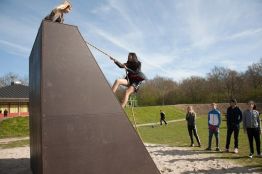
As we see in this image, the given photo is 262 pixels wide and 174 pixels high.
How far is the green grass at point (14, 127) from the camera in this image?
21047 millimetres

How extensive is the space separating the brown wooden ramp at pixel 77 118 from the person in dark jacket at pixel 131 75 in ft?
3.22

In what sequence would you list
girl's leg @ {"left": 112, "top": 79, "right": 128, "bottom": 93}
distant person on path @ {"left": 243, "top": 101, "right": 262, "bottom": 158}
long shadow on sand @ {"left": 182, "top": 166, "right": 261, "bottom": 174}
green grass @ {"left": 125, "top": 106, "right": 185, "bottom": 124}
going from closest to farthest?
girl's leg @ {"left": 112, "top": 79, "right": 128, "bottom": 93} < long shadow on sand @ {"left": 182, "top": 166, "right": 261, "bottom": 174} < distant person on path @ {"left": 243, "top": 101, "right": 262, "bottom": 158} < green grass @ {"left": 125, "top": 106, "right": 185, "bottom": 124}

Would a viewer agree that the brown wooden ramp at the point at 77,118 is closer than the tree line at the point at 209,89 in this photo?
Yes

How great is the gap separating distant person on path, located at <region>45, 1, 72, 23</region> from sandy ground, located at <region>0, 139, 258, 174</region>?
183 inches

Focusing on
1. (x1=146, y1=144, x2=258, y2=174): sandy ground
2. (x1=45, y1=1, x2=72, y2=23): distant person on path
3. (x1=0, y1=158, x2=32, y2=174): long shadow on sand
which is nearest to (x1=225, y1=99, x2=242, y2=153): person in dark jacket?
(x1=146, y1=144, x2=258, y2=174): sandy ground

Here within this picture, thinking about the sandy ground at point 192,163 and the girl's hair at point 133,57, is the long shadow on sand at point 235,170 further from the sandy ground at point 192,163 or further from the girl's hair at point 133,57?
the girl's hair at point 133,57

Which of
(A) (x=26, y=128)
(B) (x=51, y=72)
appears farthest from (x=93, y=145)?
(A) (x=26, y=128)

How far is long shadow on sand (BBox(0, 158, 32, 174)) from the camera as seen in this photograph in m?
8.02

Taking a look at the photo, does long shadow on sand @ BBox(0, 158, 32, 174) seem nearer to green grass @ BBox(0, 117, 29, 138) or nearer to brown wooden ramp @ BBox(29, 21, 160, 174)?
A: brown wooden ramp @ BBox(29, 21, 160, 174)

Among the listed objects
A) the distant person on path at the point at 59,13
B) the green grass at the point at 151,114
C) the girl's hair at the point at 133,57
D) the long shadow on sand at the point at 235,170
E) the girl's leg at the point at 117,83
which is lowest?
the long shadow on sand at the point at 235,170

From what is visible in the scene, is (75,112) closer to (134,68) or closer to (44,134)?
(44,134)

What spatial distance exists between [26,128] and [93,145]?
760 inches

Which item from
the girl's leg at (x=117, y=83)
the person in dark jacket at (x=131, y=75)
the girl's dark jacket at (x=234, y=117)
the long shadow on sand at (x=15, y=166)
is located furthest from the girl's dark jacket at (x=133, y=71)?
the girl's dark jacket at (x=234, y=117)

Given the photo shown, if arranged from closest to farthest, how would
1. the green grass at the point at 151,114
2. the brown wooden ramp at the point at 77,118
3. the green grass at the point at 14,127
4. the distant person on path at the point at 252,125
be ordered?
1. the brown wooden ramp at the point at 77,118
2. the distant person on path at the point at 252,125
3. the green grass at the point at 14,127
4. the green grass at the point at 151,114
